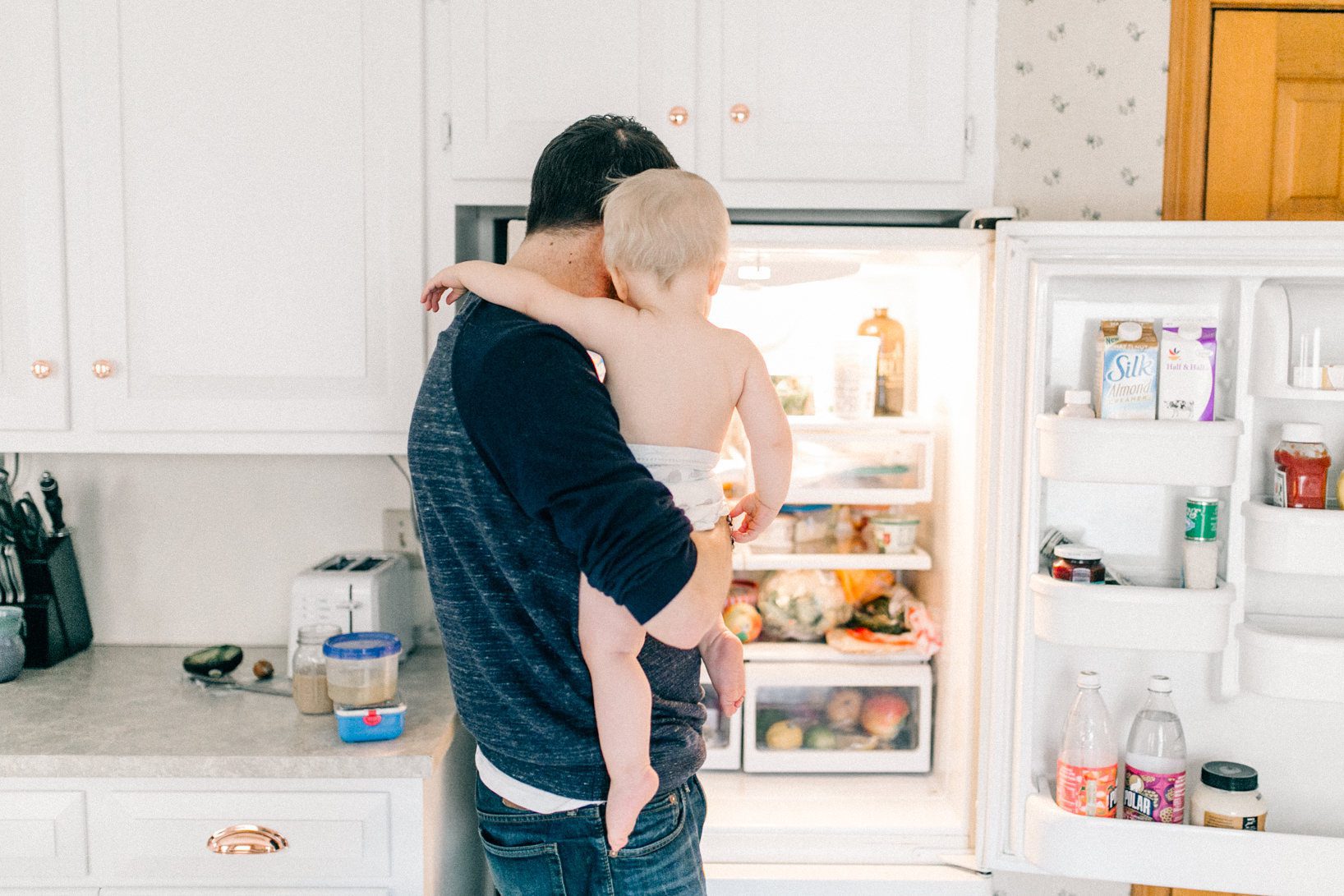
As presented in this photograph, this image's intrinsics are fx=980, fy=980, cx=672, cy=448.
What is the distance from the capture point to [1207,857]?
146 cm

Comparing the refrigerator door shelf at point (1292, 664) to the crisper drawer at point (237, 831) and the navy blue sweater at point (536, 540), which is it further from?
the crisper drawer at point (237, 831)

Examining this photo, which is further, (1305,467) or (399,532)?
(399,532)

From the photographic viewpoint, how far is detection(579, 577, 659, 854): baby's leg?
41.4 inches

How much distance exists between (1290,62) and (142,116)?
1973mm

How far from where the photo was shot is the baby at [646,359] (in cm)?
105

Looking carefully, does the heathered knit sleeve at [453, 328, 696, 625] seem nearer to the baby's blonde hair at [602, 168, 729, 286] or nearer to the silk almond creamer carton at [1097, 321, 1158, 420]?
the baby's blonde hair at [602, 168, 729, 286]

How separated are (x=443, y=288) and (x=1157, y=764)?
1258 millimetres

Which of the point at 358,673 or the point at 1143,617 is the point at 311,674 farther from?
the point at 1143,617

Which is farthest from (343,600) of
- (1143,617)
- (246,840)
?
(1143,617)

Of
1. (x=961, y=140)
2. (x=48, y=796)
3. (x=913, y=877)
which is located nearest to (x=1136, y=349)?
(x=961, y=140)

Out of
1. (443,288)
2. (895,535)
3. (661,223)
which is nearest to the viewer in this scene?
(661,223)

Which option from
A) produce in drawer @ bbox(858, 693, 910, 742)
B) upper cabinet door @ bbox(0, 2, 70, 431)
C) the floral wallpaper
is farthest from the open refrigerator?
upper cabinet door @ bbox(0, 2, 70, 431)

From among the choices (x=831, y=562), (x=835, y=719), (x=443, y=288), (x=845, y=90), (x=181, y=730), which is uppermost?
(x=845, y=90)

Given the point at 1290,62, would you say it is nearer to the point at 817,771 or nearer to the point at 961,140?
the point at 961,140
